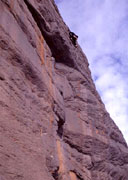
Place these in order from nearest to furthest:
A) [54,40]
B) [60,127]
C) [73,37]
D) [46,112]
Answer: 1. [46,112]
2. [60,127]
3. [54,40]
4. [73,37]

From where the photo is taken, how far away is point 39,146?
4.70m

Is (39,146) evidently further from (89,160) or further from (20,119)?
(89,160)

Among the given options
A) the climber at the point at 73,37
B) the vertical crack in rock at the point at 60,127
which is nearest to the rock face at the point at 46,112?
the vertical crack in rock at the point at 60,127

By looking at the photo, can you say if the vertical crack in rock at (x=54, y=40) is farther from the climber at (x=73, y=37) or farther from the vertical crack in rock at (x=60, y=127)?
the vertical crack in rock at (x=60, y=127)

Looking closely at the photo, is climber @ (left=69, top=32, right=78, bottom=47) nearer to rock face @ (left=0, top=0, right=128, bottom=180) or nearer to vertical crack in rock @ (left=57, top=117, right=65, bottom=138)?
rock face @ (left=0, top=0, right=128, bottom=180)

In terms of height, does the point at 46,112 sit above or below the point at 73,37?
below

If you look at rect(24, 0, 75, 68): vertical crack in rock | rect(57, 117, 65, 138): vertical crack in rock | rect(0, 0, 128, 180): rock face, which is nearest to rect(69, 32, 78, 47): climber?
rect(0, 0, 128, 180): rock face

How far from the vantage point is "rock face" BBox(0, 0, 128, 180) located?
4.23 m

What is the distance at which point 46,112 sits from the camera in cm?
560

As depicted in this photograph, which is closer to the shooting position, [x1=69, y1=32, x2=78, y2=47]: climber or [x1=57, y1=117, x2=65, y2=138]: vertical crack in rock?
[x1=57, y1=117, x2=65, y2=138]: vertical crack in rock

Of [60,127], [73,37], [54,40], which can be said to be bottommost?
[60,127]

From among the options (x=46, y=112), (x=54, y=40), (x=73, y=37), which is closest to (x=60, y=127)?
(x=46, y=112)

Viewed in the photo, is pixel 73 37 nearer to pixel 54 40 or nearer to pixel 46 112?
pixel 54 40

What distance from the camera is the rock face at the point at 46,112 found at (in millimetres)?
4227
